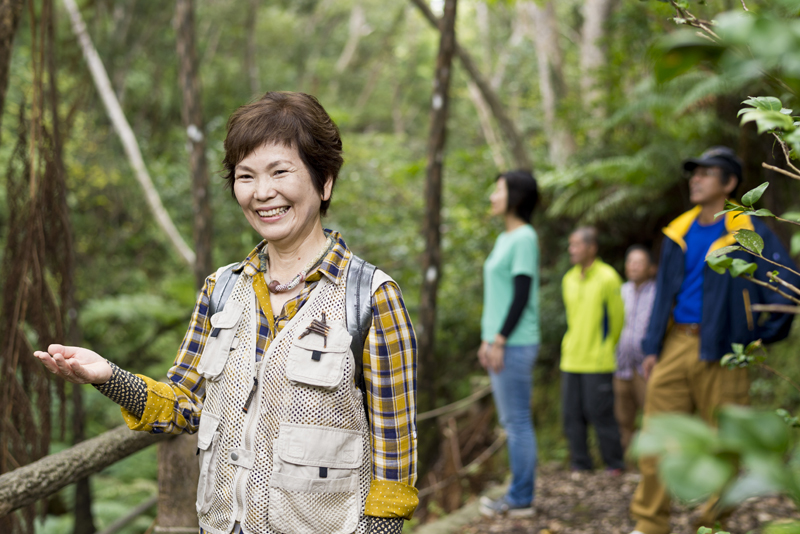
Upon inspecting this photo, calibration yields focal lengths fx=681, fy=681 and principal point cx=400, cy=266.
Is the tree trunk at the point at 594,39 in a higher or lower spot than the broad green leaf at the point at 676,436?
higher

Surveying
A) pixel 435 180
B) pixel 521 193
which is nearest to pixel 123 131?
pixel 435 180

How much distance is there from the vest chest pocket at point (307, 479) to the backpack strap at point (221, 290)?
436 mm

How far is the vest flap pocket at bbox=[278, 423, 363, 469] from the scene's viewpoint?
1644 millimetres

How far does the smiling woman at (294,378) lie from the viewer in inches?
65.6

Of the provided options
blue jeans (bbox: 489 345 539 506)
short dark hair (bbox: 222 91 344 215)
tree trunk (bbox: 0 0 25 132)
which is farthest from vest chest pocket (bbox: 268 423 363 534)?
blue jeans (bbox: 489 345 539 506)

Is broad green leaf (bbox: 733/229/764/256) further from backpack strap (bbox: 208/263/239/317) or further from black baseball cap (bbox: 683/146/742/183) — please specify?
black baseball cap (bbox: 683/146/742/183)

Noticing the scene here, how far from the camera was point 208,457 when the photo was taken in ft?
5.84

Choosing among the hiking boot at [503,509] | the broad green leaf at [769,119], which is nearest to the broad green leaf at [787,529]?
the broad green leaf at [769,119]

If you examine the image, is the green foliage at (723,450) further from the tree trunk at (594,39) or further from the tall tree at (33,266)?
the tree trunk at (594,39)

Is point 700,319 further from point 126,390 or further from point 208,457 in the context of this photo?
point 126,390

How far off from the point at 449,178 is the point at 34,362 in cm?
928

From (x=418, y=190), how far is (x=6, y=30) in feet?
28.3

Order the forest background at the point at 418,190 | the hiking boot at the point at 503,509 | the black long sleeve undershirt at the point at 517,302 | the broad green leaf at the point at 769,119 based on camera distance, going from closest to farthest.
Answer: the broad green leaf at the point at 769,119 → the black long sleeve undershirt at the point at 517,302 → the hiking boot at the point at 503,509 → the forest background at the point at 418,190

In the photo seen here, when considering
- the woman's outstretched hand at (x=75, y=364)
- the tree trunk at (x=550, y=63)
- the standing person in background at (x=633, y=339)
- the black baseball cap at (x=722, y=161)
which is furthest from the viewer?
the tree trunk at (x=550, y=63)
